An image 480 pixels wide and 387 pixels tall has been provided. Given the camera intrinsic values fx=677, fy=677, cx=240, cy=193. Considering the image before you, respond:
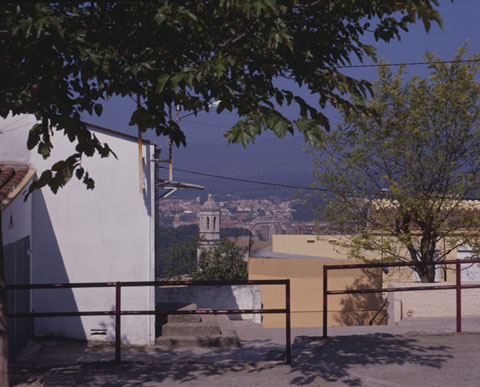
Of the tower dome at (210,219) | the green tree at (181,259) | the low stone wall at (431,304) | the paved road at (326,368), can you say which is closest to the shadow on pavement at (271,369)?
the paved road at (326,368)

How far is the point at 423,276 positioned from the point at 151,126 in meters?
14.8

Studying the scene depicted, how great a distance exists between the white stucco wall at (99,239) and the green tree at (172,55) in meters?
8.69

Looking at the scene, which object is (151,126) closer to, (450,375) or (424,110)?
(450,375)

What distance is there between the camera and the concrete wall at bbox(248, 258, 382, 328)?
24484mm

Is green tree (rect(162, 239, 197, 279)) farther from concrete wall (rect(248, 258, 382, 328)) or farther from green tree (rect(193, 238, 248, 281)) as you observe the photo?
concrete wall (rect(248, 258, 382, 328))

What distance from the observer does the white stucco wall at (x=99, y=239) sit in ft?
49.1

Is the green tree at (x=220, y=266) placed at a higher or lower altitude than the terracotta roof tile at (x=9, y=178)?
lower

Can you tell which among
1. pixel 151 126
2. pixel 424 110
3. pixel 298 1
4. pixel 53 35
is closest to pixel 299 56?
pixel 298 1

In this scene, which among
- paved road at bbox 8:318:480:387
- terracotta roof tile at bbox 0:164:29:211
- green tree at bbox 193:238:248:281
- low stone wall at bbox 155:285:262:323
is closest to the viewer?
paved road at bbox 8:318:480:387

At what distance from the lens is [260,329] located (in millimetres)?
20609

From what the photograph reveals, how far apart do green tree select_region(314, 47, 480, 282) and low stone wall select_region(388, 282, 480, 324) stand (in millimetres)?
1614

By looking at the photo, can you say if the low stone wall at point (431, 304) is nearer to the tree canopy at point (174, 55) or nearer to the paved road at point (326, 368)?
the paved road at point (326, 368)

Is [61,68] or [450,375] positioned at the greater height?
[61,68]

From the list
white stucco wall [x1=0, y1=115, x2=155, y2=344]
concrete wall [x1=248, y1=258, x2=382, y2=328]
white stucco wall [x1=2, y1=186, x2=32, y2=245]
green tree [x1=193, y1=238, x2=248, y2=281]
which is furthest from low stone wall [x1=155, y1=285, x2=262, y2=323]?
white stucco wall [x1=2, y1=186, x2=32, y2=245]
